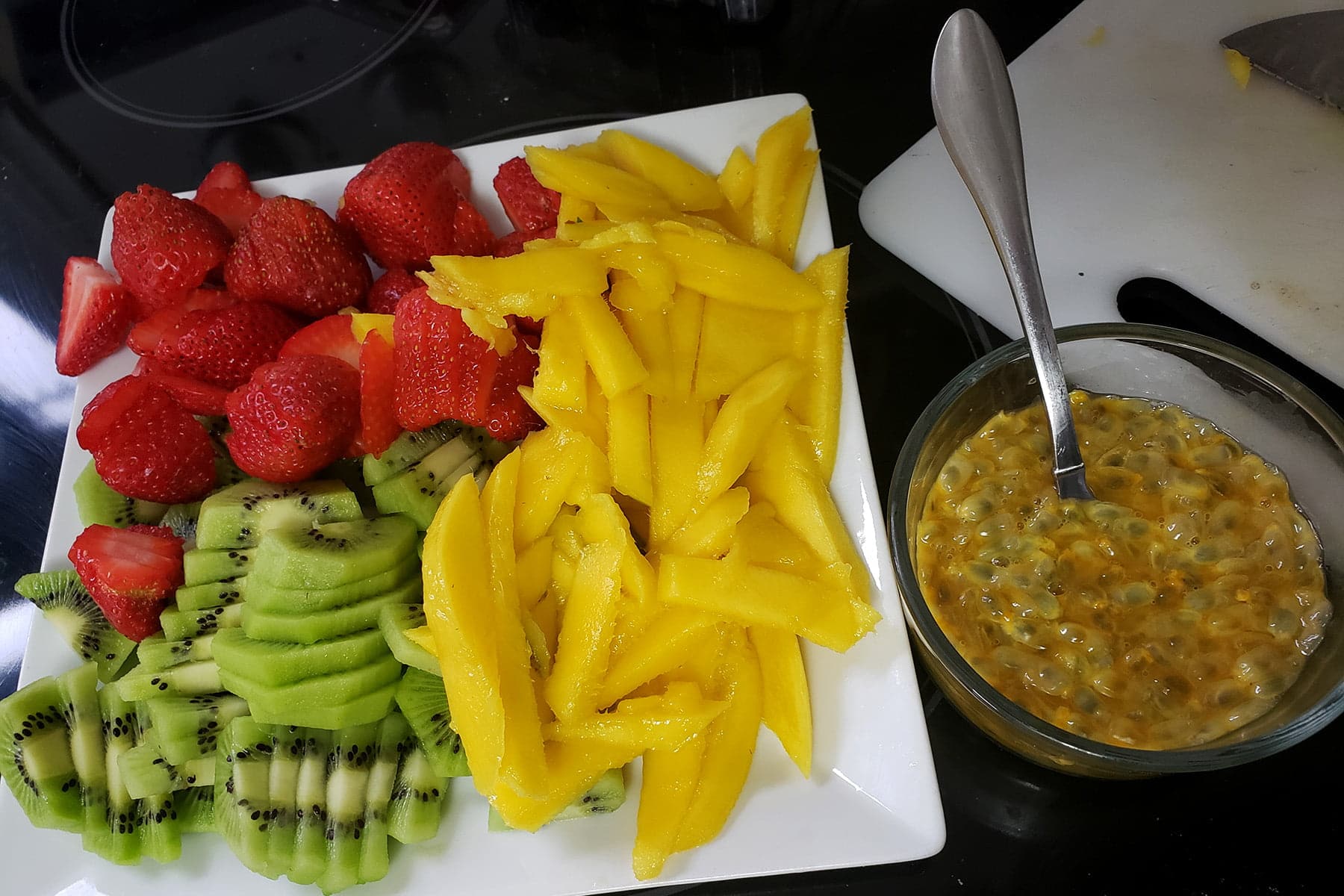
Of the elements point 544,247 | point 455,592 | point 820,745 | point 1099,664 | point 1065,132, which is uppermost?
point 544,247

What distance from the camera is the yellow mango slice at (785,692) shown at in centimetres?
107

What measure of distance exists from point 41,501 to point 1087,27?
190 centimetres

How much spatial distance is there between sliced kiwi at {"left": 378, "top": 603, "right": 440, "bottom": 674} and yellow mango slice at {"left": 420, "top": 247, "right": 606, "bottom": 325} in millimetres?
358

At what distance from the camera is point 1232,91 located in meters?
1.46

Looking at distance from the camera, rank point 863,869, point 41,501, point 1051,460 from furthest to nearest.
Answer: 1. point 41,501
2. point 863,869
3. point 1051,460

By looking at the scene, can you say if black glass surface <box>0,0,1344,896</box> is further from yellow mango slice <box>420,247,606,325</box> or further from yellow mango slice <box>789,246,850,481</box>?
yellow mango slice <box>420,247,606,325</box>

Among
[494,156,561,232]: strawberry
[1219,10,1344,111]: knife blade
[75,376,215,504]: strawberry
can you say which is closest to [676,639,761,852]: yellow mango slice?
[494,156,561,232]: strawberry

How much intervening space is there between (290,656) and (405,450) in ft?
0.99

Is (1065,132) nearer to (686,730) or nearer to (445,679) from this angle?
Result: (686,730)

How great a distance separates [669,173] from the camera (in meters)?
1.29

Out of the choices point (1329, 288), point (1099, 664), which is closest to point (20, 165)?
point (1099, 664)

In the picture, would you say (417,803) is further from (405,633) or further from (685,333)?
(685,333)

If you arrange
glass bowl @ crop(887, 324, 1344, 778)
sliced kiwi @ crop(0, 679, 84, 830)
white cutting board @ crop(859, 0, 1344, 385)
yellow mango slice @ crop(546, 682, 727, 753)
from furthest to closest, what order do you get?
1. white cutting board @ crop(859, 0, 1344, 385)
2. sliced kiwi @ crop(0, 679, 84, 830)
3. yellow mango slice @ crop(546, 682, 727, 753)
4. glass bowl @ crop(887, 324, 1344, 778)

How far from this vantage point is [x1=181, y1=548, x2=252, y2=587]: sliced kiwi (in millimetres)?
1181
